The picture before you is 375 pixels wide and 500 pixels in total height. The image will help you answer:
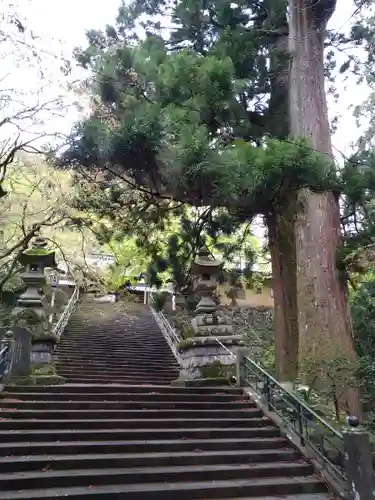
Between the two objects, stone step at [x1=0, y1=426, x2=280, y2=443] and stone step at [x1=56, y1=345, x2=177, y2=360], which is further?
stone step at [x1=56, y1=345, x2=177, y2=360]

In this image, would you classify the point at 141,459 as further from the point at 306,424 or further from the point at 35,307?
the point at 35,307

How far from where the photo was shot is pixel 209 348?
9461 millimetres

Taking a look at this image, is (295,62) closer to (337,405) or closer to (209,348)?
(209,348)

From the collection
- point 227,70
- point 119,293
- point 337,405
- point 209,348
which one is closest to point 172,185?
point 227,70

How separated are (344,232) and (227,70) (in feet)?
12.2

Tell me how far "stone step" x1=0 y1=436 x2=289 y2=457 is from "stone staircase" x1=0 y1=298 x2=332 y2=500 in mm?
12

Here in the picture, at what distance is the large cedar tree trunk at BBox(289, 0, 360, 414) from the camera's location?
7.75 meters

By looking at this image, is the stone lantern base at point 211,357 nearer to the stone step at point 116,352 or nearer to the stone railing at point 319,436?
the stone railing at point 319,436

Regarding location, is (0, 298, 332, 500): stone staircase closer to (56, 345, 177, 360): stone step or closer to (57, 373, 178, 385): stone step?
(57, 373, 178, 385): stone step

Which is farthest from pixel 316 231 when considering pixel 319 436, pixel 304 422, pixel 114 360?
pixel 114 360

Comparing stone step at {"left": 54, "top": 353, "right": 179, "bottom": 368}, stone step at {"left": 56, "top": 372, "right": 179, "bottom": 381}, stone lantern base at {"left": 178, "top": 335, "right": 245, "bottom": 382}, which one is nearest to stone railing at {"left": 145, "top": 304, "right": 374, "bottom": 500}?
stone lantern base at {"left": 178, "top": 335, "right": 245, "bottom": 382}

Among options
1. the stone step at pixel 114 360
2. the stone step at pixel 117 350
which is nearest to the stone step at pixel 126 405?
the stone step at pixel 114 360

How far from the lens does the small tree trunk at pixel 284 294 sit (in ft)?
29.6

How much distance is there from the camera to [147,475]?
530 centimetres
